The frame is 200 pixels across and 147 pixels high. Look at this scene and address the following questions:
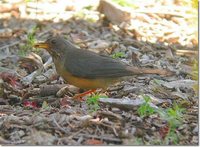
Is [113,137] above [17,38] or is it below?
above

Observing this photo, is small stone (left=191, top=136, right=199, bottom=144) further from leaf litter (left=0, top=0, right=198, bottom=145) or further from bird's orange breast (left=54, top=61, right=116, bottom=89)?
bird's orange breast (left=54, top=61, right=116, bottom=89)

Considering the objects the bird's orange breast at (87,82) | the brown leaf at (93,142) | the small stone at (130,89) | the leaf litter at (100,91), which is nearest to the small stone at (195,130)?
the leaf litter at (100,91)

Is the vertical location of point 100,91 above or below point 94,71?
below

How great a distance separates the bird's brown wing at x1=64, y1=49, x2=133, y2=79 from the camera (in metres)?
6.32

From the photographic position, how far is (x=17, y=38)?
348 inches

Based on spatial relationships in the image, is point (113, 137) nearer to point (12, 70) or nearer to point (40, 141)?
point (40, 141)

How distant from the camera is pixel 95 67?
6.40 meters

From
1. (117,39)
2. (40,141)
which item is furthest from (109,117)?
(117,39)

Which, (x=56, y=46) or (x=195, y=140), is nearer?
(x=195, y=140)

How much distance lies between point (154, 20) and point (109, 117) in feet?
15.3

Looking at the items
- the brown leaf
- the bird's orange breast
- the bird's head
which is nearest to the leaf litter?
the brown leaf

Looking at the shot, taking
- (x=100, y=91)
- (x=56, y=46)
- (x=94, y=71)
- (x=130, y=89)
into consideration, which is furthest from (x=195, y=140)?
(x=56, y=46)

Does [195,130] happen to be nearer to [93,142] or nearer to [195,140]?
[195,140]

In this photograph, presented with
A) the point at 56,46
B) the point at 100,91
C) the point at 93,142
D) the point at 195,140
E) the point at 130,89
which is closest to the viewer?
the point at 93,142
